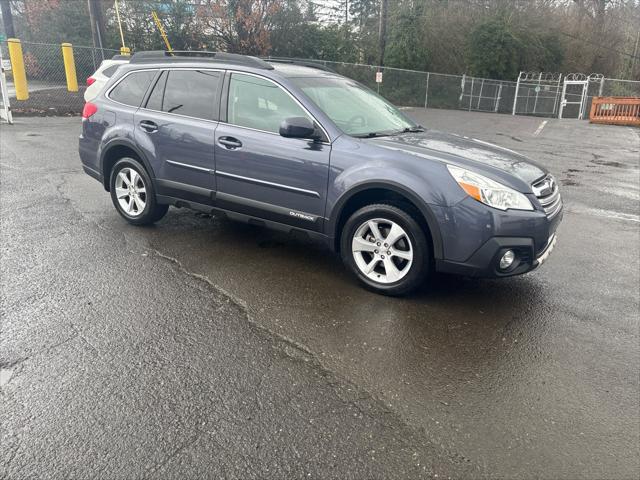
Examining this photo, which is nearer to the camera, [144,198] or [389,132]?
[389,132]

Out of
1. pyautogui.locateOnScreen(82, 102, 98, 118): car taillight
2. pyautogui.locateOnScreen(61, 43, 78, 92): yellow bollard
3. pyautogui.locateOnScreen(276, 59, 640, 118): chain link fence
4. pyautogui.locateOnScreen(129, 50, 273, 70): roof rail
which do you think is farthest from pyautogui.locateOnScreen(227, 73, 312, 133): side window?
pyautogui.locateOnScreen(276, 59, 640, 118): chain link fence

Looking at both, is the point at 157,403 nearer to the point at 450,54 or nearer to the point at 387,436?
the point at 387,436

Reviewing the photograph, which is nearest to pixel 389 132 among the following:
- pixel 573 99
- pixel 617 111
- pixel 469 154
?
pixel 469 154

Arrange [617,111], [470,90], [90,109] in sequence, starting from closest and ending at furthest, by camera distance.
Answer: [90,109]
[617,111]
[470,90]

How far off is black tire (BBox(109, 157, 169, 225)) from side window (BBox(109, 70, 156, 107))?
0.64 m

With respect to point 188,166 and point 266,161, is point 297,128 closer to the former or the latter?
point 266,161

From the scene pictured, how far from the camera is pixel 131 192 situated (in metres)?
5.61

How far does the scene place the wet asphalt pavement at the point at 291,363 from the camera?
244 cm

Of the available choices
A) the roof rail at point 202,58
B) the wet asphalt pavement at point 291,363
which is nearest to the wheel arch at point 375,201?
the wet asphalt pavement at point 291,363

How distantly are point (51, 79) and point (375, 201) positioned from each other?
79.6 ft

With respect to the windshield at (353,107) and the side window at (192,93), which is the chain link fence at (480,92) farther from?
the side window at (192,93)

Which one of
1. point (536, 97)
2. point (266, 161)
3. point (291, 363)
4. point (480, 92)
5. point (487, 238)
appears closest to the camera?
point (291, 363)

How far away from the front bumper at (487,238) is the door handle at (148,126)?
3.11 m

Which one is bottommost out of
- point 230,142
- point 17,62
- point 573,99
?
point 573,99
